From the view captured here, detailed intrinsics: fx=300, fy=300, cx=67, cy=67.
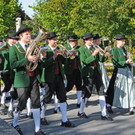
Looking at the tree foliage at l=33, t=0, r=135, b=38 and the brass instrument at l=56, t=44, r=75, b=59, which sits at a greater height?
the tree foliage at l=33, t=0, r=135, b=38

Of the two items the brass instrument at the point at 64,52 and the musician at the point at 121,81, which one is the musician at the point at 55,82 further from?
the musician at the point at 121,81

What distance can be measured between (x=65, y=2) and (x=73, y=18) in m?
1.29

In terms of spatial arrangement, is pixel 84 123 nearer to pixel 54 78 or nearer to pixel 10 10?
pixel 54 78

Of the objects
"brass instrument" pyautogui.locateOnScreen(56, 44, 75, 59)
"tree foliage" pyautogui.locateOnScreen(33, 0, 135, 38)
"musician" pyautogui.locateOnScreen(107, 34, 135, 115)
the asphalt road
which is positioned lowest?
the asphalt road

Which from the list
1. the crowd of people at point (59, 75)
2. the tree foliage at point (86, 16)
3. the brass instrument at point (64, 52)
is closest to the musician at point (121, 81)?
the crowd of people at point (59, 75)

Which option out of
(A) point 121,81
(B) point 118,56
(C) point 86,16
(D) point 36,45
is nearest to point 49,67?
(D) point 36,45

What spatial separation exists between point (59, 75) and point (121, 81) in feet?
6.24

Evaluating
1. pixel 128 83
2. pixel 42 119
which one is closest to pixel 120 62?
pixel 128 83

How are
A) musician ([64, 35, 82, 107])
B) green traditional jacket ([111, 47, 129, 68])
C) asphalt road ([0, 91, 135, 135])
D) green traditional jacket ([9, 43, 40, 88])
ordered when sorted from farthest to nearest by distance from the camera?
musician ([64, 35, 82, 107]), green traditional jacket ([111, 47, 129, 68]), asphalt road ([0, 91, 135, 135]), green traditional jacket ([9, 43, 40, 88])

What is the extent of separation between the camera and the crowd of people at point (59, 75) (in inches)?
207

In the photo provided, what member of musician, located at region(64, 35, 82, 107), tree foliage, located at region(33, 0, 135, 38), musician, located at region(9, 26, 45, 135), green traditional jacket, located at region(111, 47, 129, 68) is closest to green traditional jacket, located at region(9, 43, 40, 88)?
musician, located at region(9, 26, 45, 135)

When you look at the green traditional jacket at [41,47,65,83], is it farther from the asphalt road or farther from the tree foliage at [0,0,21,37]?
the tree foliage at [0,0,21,37]

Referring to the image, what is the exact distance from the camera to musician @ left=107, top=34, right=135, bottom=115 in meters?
7.18

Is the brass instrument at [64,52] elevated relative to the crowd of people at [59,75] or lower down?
elevated
